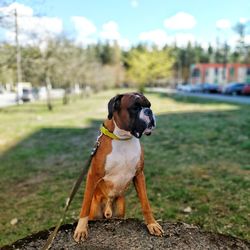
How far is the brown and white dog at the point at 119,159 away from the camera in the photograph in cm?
242

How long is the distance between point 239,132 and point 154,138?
2.74 meters

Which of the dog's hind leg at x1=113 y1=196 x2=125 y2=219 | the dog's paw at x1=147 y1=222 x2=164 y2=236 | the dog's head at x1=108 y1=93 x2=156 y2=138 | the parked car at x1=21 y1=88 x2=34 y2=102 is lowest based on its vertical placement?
the parked car at x1=21 y1=88 x2=34 y2=102

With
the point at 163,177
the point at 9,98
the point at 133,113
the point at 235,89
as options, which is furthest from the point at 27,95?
the point at 133,113

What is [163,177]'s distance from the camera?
730 centimetres

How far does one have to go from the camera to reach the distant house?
69113 mm

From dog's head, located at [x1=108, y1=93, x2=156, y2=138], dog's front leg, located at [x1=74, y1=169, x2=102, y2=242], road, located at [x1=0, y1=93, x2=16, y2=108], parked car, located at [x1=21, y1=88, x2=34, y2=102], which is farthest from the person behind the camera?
parked car, located at [x1=21, y1=88, x2=34, y2=102]

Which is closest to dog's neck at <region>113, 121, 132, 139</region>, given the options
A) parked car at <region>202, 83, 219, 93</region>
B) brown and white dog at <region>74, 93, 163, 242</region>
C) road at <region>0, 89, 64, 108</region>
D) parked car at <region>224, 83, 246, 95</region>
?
brown and white dog at <region>74, 93, 163, 242</region>

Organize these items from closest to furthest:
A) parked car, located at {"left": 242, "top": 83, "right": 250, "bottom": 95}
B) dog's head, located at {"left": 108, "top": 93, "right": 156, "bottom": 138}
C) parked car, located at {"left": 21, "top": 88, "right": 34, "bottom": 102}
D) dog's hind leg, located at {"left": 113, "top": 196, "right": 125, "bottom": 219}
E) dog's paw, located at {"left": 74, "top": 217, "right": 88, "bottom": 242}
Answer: dog's head, located at {"left": 108, "top": 93, "right": 156, "bottom": 138} → dog's paw, located at {"left": 74, "top": 217, "right": 88, "bottom": 242} → dog's hind leg, located at {"left": 113, "top": 196, "right": 125, "bottom": 219} → parked car, located at {"left": 242, "top": 83, "right": 250, "bottom": 95} → parked car, located at {"left": 21, "top": 88, "right": 34, "bottom": 102}

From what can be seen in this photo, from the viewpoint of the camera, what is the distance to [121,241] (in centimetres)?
296

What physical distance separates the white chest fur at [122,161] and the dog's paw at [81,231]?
43cm

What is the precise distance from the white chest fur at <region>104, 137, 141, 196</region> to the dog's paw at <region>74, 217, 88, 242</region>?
428mm

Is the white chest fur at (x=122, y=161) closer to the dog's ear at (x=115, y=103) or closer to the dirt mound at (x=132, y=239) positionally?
the dog's ear at (x=115, y=103)

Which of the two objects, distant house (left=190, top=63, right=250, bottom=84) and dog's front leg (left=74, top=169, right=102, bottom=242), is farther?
distant house (left=190, top=63, right=250, bottom=84)

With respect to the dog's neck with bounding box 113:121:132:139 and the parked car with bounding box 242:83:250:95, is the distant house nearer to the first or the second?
the parked car with bounding box 242:83:250:95
